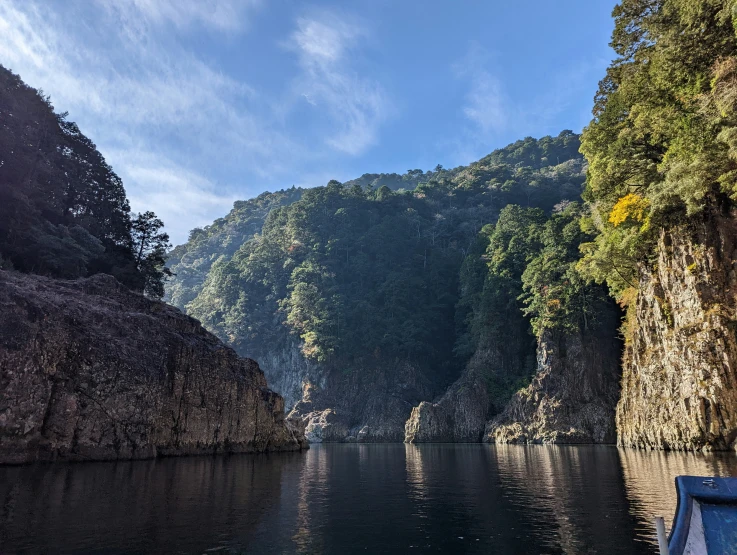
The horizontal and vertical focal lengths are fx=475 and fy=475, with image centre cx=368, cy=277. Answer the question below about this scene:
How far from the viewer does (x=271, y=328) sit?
4409 inches

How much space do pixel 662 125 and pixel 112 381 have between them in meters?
41.0

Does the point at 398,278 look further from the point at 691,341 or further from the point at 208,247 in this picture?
the point at 208,247

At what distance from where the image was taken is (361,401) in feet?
298

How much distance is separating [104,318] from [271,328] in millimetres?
76479

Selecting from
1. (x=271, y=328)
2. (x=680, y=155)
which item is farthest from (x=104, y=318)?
(x=271, y=328)

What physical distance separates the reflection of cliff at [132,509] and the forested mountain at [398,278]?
55.4m

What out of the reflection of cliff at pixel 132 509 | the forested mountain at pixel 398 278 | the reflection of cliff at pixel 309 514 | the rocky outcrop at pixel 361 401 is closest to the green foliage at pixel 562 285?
the forested mountain at pixel 398 278

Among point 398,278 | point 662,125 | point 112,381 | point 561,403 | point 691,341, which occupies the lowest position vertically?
point 561,403

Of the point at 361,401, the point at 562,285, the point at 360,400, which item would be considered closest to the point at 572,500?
the point at 562,285

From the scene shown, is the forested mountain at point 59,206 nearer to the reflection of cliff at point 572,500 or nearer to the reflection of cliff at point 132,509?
the reflection of cliff at point 132,509

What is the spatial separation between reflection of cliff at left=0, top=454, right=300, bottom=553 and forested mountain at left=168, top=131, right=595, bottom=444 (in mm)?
55399

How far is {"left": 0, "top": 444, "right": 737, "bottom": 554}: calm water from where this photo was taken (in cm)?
1065

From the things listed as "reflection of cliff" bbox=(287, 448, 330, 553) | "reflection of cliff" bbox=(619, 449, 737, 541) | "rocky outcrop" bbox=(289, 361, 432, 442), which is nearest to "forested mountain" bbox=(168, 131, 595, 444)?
"rocky outcrop" bbox=(289, 361, 432, 442)

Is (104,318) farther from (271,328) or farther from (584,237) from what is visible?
(271,328)
